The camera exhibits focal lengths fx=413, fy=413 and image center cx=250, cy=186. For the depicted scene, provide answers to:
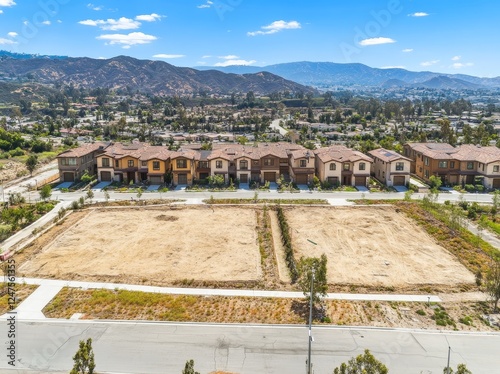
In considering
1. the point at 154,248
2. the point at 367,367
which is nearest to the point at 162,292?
the point at 154,248

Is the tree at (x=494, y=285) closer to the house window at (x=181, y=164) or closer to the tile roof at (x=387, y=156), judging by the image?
the tile roof at (x=387, y=156)

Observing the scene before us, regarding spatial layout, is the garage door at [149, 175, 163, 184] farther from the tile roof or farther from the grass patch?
the tile roof

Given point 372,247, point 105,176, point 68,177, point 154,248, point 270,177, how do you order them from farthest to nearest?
1. point 105,176
2. point 68,177
3. point 270,177
4. point 372,247
5. point 154,248

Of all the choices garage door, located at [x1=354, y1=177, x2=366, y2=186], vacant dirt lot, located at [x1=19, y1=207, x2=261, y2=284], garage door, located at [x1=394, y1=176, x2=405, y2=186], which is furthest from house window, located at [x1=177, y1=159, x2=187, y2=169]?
garage door, located at [x1=394, y1=176, x2=405, y2=186]

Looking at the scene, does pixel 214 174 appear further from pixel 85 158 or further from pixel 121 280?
pixel 121 280

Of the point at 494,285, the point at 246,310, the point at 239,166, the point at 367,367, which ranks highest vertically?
the point at 239,166

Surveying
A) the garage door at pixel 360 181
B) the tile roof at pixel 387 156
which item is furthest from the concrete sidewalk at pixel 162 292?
the tile roof at pixel 387 156

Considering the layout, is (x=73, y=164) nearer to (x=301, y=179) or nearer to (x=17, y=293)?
(x=301, y=179)
